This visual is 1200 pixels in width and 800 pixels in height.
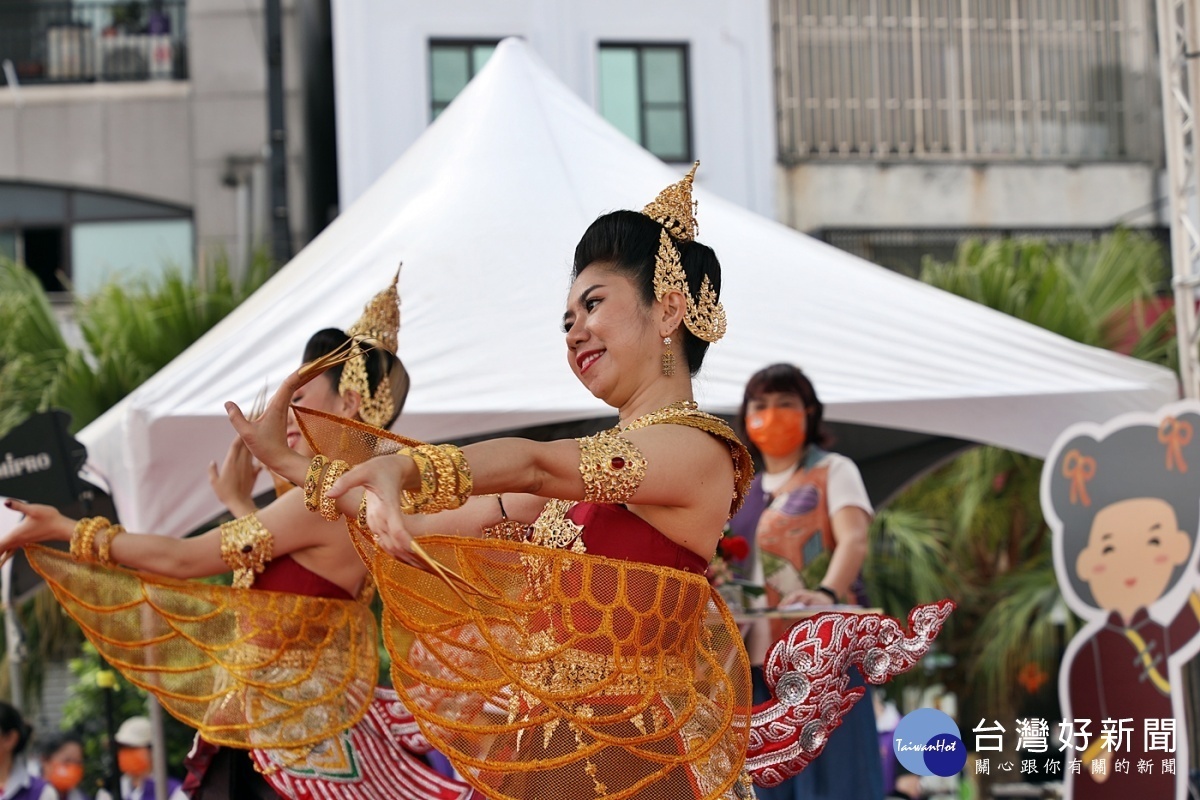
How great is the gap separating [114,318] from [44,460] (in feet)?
12.2

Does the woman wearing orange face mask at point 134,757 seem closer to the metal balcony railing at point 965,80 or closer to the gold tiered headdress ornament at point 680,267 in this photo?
the gold tiered headdress ornament at point 680,267

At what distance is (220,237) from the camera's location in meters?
10.8

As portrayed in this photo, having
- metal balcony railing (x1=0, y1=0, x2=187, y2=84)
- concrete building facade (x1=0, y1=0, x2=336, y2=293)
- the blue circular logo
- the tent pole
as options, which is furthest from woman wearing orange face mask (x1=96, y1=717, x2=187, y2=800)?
metal balcony railing (x1=0, y1=0, x2=187, y2=84)

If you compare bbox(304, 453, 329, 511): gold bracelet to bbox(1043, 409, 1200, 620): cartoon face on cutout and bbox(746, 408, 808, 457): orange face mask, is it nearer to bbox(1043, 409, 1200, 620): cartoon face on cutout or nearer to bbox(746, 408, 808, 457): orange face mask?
bbox(746, 408, 808, 457): orange face mask

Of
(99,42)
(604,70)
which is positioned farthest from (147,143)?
(604,70)

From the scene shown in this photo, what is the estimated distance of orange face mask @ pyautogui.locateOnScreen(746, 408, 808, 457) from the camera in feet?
13.7

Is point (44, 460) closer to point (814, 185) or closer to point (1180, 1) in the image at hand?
point (1180, 1)

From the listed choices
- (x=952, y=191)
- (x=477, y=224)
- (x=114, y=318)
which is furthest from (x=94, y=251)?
(x=477, y=224)

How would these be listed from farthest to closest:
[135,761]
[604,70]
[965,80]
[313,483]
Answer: [965,80], [604,70], [135,761], [313,483]

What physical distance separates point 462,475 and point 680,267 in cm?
63

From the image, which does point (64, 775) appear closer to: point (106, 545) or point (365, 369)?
point (106, 545)

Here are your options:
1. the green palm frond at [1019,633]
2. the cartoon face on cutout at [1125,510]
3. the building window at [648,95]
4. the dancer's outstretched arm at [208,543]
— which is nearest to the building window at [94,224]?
the building window at [648,95]

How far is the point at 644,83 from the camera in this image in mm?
11469

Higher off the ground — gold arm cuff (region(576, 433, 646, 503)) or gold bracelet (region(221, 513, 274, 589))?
gold arm cuff (region(576, 433, 646, 503))
